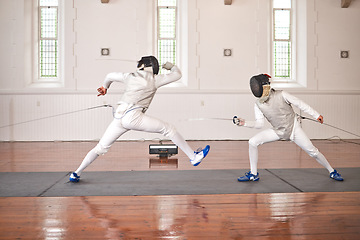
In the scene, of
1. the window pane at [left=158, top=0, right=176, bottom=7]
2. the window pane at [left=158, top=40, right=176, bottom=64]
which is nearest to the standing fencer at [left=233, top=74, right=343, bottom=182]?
the window pane at [left=158, top=40, right=176, bottom=64]

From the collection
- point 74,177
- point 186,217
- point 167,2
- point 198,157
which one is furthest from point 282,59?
point 186,217

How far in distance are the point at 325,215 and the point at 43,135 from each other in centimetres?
594

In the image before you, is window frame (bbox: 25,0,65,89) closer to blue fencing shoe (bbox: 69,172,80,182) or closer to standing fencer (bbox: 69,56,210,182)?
blue fencing shoe (bbox: 69,172,80,182)

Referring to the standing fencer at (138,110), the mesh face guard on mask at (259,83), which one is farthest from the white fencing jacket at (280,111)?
the standing fencer at (138,110)

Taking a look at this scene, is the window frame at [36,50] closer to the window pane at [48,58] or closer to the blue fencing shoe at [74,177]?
the window pane at [48,58]

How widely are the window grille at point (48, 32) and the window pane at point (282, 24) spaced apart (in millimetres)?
4672

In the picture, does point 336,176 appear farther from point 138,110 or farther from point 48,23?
point 48,23

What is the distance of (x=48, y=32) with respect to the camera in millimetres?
7059

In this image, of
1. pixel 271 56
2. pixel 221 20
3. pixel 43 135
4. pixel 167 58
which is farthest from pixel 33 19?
pixel 271 56

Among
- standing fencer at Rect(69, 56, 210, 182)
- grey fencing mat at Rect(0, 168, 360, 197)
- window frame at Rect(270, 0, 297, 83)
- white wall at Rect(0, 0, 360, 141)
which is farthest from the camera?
window frame at Rect(270, 0, 297, 83)

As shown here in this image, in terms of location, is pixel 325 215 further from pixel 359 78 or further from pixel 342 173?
pixel 359 78

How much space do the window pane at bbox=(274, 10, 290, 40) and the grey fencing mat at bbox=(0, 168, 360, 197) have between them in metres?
4.41

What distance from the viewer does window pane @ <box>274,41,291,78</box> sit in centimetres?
736

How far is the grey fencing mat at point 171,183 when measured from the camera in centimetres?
274
